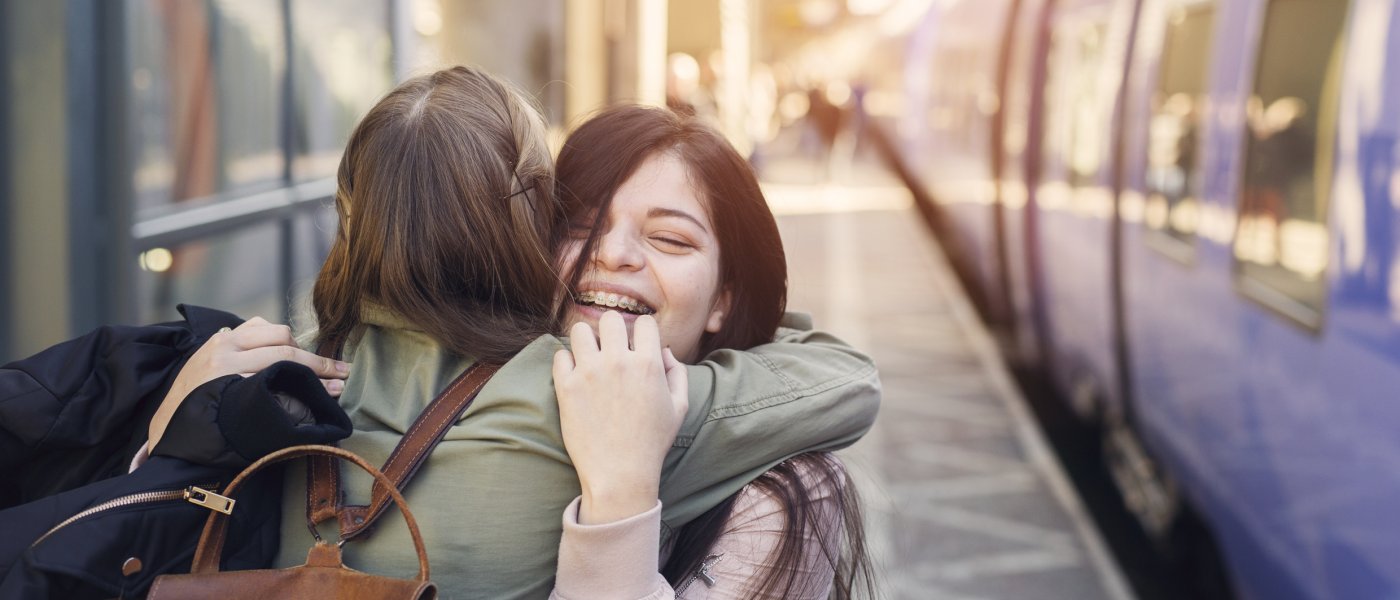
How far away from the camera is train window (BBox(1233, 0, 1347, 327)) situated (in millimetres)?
3400

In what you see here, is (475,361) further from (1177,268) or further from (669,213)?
(1177,268)

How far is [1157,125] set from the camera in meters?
5.25

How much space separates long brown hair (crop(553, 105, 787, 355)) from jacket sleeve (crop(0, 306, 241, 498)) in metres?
0.49

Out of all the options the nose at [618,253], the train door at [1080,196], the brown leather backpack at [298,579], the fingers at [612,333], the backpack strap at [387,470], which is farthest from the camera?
the train door at [1080,196]

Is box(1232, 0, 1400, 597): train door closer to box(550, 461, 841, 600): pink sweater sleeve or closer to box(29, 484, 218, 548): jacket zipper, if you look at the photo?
box(550, 461, 841, 600): pink sweater sleeve

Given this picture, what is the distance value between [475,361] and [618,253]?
25 cm

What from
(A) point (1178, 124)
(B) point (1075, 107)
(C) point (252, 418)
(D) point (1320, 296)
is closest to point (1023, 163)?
(B) point (1075, 107)

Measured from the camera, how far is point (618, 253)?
5.49 ft

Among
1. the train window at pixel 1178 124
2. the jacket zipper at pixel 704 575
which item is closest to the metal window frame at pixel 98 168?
the jacket zipper at pixel 704 575

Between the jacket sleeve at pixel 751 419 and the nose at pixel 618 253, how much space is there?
150mm

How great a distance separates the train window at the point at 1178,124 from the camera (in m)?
4.61

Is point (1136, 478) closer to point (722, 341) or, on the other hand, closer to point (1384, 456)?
point (1384, 456)

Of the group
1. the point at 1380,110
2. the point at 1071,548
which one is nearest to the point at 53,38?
the point at 1380,110

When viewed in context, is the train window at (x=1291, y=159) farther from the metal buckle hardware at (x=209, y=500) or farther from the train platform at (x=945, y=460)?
the metal buckle hardware at (x=209, y=500)
